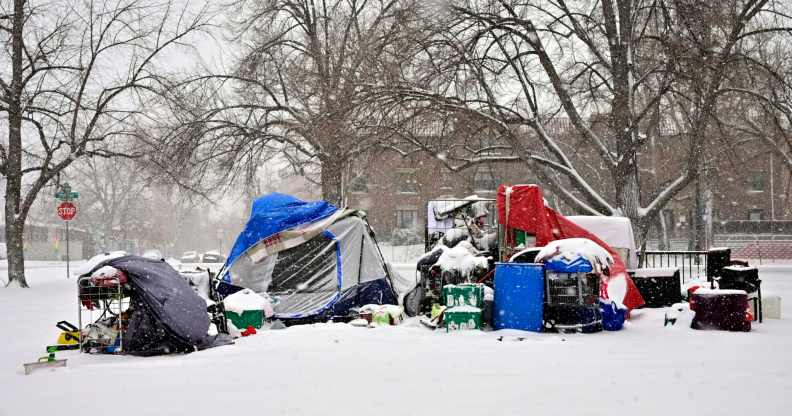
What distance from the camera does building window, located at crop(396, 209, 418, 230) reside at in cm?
5038

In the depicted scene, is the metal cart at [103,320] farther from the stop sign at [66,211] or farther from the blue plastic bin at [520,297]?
the stop sign at [66,211]

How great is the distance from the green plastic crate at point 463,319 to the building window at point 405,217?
133ft

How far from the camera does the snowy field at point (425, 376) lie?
5.66m

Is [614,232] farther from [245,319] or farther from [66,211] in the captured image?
[66,211]

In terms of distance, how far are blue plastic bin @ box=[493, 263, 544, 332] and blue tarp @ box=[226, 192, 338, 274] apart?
12.5 feet

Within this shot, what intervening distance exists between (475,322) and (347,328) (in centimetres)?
186

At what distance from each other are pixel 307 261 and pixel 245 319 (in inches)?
79.3

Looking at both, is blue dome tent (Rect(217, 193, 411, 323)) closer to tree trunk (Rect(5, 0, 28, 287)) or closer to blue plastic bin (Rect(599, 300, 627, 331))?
blue plastic bin (Rect(599, 300, 627, 331))

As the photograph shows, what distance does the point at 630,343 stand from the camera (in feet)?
28.7

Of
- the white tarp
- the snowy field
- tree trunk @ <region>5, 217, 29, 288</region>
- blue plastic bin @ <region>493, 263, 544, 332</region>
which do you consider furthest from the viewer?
tree trunk @ <region>5, 217, 29, 288</region>

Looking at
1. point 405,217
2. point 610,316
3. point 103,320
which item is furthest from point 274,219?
point 405,217

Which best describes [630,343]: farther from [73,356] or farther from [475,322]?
[73,356]

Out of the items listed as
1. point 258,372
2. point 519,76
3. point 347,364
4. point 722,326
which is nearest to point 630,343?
point 722,326

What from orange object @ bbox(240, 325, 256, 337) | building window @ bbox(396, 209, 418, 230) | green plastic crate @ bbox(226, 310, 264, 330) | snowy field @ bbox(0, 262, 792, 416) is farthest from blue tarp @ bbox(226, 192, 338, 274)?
building window @ bbox(396, 209, 418, 230)
